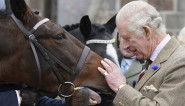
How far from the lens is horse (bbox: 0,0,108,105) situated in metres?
3.17

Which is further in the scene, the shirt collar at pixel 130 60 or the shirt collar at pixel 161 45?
the shirt collar at pixel 130 60

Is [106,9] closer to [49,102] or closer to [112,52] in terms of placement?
[112,52]

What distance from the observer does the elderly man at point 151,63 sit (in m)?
2.82

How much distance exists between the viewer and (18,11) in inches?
124

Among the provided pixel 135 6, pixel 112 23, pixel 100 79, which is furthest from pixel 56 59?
pixel 112 23

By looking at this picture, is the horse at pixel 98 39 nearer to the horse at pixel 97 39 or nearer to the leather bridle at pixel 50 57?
the horse at pixel 97 39

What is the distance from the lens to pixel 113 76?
3160 millimetres

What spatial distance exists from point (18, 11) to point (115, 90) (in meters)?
1.04

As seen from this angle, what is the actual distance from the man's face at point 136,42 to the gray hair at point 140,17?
0.15ft

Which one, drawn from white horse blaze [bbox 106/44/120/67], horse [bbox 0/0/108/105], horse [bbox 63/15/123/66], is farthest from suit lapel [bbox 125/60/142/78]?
horse [bbox 0/0/108/105]

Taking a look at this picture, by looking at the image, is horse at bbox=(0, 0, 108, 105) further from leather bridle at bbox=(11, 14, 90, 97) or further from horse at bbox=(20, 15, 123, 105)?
horse at bbox=(20, 15, 123, 105)

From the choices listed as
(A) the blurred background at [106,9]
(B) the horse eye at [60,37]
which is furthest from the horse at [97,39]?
(A) the blurred background at [106,9]

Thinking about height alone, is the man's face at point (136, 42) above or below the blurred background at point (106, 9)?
above

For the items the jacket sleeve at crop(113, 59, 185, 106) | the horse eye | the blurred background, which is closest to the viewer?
the jacket sleeve at crop(113, 59, 185, 106)
